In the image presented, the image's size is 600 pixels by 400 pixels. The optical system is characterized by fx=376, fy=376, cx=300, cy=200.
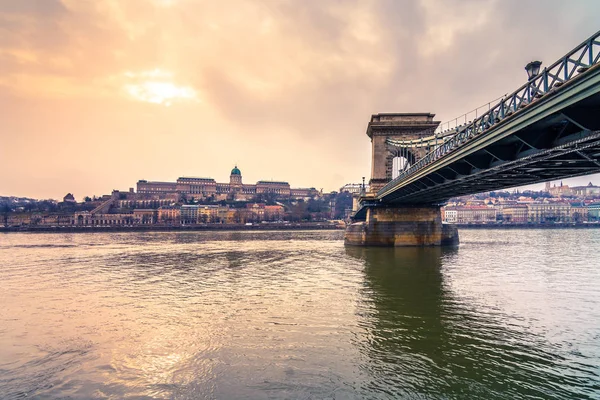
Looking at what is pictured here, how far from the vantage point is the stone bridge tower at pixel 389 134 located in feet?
129

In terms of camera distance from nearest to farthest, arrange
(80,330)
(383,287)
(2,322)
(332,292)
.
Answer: (80,330) → (2,322) → (332,292) → (383,287)

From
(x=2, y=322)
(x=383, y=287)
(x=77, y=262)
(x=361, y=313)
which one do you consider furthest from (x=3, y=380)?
(x=77, y=262)

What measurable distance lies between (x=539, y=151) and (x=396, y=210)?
2648 centimetres

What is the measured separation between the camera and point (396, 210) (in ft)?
126

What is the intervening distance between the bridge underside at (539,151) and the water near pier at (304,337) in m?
5.22

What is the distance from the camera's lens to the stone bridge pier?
37938mm

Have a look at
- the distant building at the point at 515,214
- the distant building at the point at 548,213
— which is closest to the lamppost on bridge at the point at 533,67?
the distant building at the point at 515,214

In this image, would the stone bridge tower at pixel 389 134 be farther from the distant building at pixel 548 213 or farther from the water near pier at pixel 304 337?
the distant building at pixel 548 213

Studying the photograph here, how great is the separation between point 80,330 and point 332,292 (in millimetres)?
9785

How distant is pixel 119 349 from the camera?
9789 mm

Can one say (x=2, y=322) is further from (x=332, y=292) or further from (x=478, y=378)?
(x=478, y=378)

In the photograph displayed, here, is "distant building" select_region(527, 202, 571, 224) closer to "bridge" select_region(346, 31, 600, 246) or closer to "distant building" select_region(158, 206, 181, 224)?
"bridge" select_region(346, 31, 600, 246)

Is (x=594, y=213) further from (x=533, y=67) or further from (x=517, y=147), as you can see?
(x=533, y=67)

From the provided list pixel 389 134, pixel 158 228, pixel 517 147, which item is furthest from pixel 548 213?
pixel 517 147
